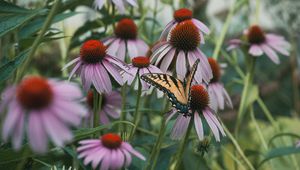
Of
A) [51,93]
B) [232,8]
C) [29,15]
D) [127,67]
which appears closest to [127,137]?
[127,67]

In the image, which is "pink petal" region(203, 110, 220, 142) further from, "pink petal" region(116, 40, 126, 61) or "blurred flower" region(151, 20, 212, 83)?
"pink petal" region(116, 40, 126, 61)

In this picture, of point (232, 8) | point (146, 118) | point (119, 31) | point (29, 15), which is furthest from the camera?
point (232, 8)

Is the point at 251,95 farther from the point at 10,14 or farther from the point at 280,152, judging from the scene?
the point at 10,14

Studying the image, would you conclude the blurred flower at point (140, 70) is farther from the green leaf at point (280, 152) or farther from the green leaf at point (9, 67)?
the green leaf at point (280, 152)

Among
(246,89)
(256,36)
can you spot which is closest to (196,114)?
(246,89)

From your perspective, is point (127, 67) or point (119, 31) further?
point (119, 31)

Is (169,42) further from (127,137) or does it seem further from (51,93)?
(51,93)

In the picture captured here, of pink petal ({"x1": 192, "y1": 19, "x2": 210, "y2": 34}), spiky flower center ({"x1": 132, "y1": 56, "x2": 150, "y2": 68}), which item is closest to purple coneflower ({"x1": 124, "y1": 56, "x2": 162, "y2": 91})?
spiky flower center ({"x1": 132, "y1": 56, "x2": 150, "y2": 68})
